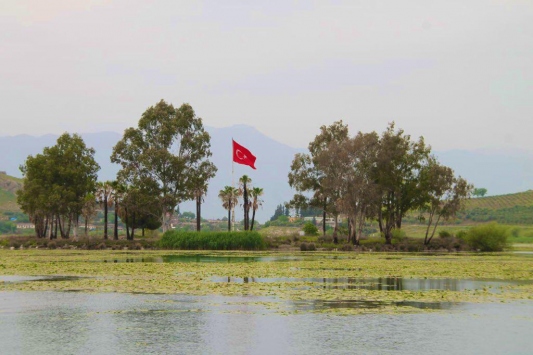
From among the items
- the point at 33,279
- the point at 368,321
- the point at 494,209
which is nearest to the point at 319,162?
the point at 33,279

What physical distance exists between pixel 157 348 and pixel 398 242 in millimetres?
83131

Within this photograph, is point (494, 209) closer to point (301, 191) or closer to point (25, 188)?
point (301, 191)

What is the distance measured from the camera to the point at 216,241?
88.6 meters

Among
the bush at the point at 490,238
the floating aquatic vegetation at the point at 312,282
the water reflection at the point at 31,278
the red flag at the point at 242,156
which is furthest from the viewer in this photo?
the red flag at the point at 242,156

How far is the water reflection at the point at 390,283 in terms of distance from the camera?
110 ft

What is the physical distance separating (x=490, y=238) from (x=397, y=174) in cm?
1659

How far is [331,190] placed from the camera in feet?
321

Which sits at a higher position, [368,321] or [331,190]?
[331,190]

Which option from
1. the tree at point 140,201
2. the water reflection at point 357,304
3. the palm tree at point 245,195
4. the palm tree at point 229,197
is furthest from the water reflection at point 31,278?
the palm tree at point 229,197

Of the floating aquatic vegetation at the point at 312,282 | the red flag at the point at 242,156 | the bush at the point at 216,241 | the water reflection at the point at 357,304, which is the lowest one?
the water reflection at the point at 357,304

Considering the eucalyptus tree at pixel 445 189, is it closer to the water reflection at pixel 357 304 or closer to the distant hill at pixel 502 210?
the distant hill at pixel 502 210

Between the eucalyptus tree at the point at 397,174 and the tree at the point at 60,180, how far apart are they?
45665 mm

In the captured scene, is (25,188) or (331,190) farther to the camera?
(25,188)

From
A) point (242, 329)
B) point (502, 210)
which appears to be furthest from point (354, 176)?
point (502, 210)
